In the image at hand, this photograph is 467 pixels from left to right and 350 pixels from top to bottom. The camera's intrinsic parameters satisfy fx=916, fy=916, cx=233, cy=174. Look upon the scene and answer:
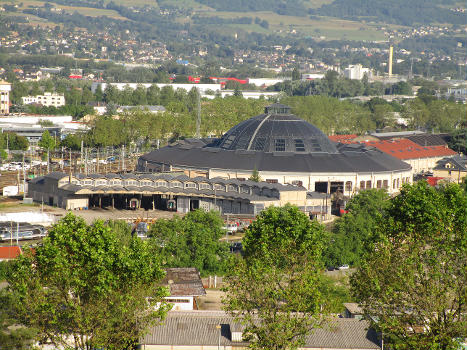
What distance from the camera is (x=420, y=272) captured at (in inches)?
1645

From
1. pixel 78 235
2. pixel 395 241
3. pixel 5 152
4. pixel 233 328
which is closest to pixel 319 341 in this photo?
pixel 233 328

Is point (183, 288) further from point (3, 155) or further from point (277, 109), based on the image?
point (3, 155)

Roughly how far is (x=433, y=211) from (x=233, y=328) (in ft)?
39.8

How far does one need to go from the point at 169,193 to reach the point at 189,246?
29644 mm

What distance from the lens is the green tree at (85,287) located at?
4000 cm

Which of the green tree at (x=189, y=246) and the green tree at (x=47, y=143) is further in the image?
the green tree at (x=47, y=143)

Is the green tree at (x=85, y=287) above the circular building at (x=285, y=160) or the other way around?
above

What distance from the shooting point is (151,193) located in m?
96.6

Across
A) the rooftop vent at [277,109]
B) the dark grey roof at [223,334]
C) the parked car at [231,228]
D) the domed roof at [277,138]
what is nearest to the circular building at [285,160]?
the domed roof at [277,138]

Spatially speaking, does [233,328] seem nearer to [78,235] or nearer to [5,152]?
[78,235]

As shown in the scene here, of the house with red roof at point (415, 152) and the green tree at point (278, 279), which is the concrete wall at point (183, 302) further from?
the house with red roof at point (415, 152)

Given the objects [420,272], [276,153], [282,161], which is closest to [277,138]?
[276,153]

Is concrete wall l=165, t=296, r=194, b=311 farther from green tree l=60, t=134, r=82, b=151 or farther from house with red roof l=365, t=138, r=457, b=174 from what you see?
green tree l=60, t=134, r=82, b=151

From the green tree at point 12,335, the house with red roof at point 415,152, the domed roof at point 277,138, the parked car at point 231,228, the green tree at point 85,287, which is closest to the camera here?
the green tree at point 85,287
